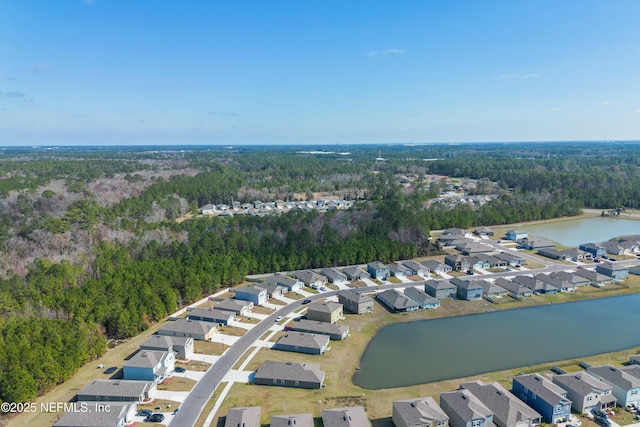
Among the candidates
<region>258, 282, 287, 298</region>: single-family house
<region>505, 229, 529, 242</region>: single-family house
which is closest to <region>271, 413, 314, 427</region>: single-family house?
<region>258, 282, 287, 298</region>: single-family house

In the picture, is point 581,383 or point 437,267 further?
point 437,267

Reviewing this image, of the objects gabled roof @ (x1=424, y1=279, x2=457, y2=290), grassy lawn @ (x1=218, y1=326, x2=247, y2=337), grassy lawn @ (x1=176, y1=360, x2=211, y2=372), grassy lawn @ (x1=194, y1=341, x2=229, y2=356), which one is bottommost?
grassy lawn @ (x1=176, y1=360, x2=211, y2=372)

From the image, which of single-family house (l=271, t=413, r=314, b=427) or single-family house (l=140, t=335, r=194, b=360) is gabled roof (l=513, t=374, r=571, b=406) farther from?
single-family house (l=140, t=335, r=194, b=360)

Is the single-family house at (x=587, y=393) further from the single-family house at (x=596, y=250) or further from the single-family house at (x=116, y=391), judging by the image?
the single-family house at (x=596, y=250)

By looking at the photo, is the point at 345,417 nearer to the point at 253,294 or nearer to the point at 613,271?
the point at 253,294

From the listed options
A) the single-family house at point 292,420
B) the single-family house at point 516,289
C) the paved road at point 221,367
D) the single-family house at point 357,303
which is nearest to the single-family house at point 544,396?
the single-family house at point 292,420

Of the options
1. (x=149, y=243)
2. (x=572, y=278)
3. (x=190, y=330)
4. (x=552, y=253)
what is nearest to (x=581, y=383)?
(x=572, y=278)

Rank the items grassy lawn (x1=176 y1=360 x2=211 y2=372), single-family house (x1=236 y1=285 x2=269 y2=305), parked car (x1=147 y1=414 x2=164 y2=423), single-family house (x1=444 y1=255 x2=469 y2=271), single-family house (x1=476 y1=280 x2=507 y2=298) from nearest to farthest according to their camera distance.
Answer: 1. parked car (x1=147 y1=414 x2=164 y2=423)
2. grassy lawn (x1=176 y1=360 x2=211 y2=372)
3. single-family house (x1=236 y1=285 x2=269 y2=305)
4. single-family house (x1=476 y1=280 x2=507 y2=298)
5. single-family house (x1=444 y1=255 x2=469 y2=271)
